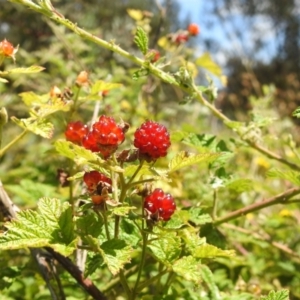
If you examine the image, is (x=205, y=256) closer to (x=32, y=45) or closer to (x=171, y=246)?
(x=171, y=246)

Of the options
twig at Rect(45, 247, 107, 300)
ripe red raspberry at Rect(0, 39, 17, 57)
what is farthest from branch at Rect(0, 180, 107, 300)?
ripe red raspberry at Rect(0, 39, 17, 57)

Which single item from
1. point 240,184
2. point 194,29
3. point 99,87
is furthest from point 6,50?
point 194,29

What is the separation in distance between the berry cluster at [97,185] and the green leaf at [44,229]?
5 centimetres

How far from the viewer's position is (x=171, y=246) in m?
0.80

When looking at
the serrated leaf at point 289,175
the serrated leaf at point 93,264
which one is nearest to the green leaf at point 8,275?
the serrated leaf at point 93,264

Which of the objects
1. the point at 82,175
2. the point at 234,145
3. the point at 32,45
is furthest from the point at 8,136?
the point at 82,175

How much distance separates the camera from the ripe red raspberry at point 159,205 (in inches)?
28.8

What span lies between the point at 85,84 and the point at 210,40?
10.6 metres

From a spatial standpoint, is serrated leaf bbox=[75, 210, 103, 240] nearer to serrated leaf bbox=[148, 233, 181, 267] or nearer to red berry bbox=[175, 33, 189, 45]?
serrated leaf bbox=[148, 233, 181, 267]

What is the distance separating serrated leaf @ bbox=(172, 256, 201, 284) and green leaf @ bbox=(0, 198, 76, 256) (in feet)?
0.48

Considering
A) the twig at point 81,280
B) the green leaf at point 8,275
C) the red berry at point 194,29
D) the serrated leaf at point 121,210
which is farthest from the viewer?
the red berry at point 194,29

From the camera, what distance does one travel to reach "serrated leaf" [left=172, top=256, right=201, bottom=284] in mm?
743

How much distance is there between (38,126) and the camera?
905 millimetres

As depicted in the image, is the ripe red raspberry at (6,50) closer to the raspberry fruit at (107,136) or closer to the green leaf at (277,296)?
the raspberry fruit at (107,136)
